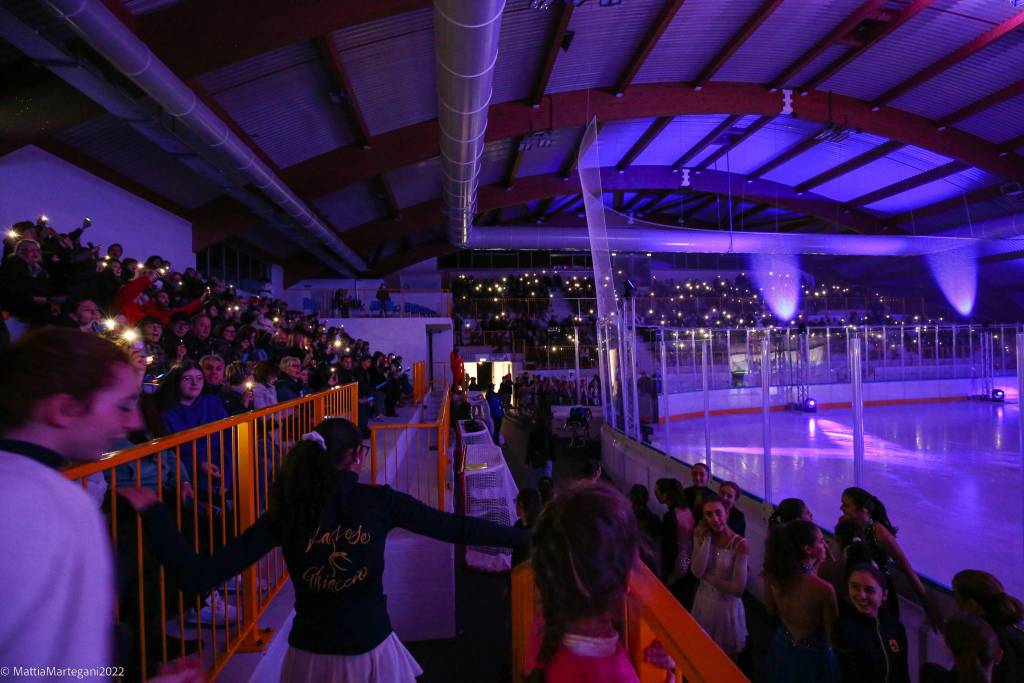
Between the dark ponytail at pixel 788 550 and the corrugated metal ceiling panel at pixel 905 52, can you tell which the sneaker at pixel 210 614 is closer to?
the dark ponytail at pixel 788 550

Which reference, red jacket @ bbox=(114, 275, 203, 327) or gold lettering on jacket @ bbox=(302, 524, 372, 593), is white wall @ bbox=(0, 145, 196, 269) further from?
gold lettering on jacket @ bbox=(302, 524, 372, 593)

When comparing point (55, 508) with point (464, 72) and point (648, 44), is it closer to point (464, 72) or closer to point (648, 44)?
point (464, 72)

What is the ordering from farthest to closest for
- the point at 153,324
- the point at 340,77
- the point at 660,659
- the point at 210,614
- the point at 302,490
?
the point at 340,77 → the point at 153,324 → the point at 210,614 → the point at 302,490 → the point at 660,659

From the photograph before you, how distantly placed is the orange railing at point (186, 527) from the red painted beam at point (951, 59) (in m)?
12.0

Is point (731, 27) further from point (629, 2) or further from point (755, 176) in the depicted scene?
point (755, 176)

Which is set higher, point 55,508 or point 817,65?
point 817,65

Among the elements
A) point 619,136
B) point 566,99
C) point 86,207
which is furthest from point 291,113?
point 619,136

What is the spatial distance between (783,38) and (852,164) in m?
8.05

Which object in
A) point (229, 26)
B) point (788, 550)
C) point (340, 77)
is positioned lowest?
point (788, 550)

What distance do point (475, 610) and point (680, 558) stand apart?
178cm

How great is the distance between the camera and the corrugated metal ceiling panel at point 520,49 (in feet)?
25.9

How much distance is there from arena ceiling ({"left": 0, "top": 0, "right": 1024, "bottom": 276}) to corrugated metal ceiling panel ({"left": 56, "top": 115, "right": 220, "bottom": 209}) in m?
0.03

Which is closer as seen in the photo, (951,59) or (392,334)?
(951,59)

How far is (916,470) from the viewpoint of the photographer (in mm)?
7730
